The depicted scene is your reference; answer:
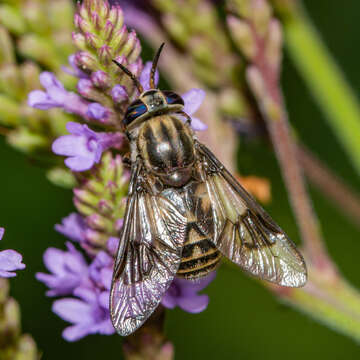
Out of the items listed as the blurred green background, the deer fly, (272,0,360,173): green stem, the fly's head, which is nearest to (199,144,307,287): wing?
the deer fly

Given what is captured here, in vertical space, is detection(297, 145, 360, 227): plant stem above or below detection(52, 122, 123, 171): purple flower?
above

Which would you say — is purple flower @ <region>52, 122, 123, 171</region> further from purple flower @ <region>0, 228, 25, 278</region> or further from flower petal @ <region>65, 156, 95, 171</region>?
purple flower @ <region>0, 228, 25, 278</region>

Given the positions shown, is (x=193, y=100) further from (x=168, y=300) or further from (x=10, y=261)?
(x=10, y=261)

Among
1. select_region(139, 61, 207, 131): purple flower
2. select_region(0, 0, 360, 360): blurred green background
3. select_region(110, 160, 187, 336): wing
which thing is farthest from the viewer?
select_region(0, 0, 360, 360): blurred green background

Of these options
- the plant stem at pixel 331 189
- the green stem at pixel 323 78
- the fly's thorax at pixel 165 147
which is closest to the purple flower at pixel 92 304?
the fly's thorax at pixel 165 147

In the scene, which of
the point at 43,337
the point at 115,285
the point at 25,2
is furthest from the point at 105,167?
the point at 43,337

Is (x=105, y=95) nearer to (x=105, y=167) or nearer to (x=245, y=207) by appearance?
(x=105, y=167)

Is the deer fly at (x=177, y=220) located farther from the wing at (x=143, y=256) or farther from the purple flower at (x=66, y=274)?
the purple flower at (x=66, y=274)

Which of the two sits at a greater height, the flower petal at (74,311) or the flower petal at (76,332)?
the flower petal at (74,311)
